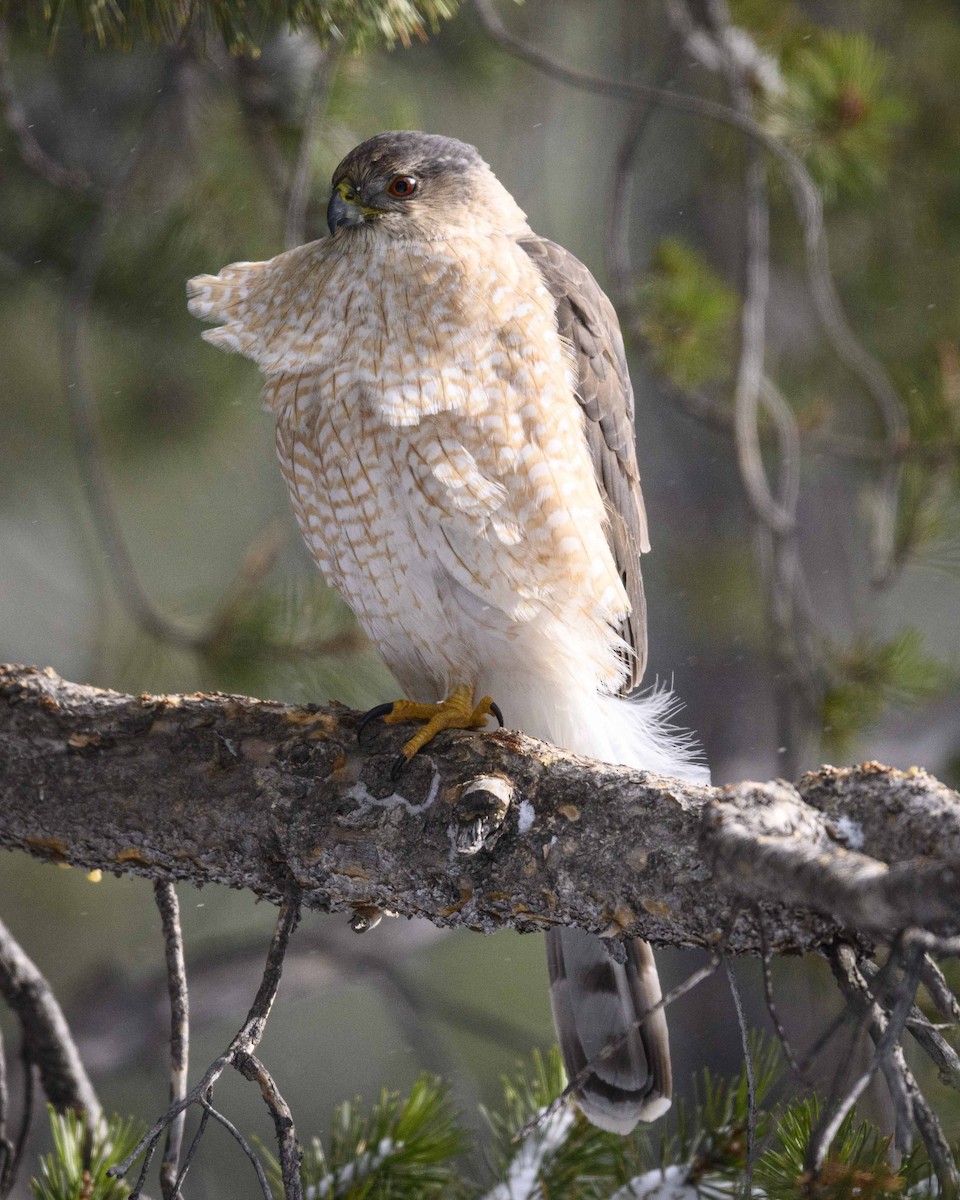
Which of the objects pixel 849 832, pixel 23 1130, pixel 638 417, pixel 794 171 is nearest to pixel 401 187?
pixel 849 832

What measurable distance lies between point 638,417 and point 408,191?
2951 millimetres

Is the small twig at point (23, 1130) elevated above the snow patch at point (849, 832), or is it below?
below

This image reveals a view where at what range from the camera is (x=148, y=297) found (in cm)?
269

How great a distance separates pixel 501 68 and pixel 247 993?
2.70m

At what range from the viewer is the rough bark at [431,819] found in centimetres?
93

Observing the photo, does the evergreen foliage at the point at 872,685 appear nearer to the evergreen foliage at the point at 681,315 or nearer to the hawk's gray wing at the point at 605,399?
the evergreen foliage at the point at 681,315

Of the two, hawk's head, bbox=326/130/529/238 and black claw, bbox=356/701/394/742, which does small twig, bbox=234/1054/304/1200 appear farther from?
hawk's head, bbox=326/130/529/238

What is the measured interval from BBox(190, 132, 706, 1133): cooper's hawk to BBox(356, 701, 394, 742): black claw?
41 mm

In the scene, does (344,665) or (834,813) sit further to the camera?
(344,665)

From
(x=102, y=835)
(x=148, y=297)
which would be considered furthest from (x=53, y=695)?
(x=148, y=297)

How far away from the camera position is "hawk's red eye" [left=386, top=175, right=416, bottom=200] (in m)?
1.50

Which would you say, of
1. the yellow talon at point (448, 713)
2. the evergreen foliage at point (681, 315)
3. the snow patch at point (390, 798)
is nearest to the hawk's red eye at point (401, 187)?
the yellow talon at point (448, 713)

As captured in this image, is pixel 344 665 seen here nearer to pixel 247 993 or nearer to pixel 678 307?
pixel 247 993

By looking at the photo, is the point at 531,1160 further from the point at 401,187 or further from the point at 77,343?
the point at 77,343
